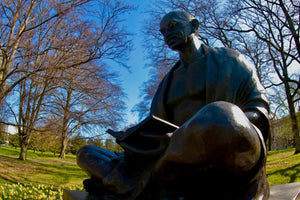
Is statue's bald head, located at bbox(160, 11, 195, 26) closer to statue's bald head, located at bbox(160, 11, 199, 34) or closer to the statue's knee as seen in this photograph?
statue's bald head, located at bbox(160, 11, 199, 34)

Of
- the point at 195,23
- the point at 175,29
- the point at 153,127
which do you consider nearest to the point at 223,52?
the point at 195,23

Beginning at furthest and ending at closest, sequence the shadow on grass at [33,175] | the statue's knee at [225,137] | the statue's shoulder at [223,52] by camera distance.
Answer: the shadow on grass at [33,175] < the statue's shoulder at [223,52] < the statue's knee at [225,137]

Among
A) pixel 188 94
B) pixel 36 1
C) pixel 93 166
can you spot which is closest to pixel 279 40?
pixel 36 1

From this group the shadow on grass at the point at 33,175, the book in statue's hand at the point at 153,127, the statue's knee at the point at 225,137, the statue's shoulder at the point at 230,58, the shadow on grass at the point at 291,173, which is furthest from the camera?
the shadow on grass at the point at 33,175

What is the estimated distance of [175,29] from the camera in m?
2.07

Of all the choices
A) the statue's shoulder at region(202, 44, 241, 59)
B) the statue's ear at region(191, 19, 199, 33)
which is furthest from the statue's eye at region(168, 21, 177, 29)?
the statue's shoulder at region(202, 44, 241, 59)

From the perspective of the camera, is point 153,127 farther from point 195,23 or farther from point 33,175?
point 33,175

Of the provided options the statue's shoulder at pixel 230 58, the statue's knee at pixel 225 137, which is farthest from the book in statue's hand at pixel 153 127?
the statue's shoulder at pixel 230 58

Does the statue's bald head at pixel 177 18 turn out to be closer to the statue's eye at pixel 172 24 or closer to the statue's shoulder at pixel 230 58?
the statue's eye at pixel 172 24

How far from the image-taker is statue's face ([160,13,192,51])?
207 centimetres

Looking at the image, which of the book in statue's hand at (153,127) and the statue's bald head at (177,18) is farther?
the statue's bald head at (177,18)

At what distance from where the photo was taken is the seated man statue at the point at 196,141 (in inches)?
41.6

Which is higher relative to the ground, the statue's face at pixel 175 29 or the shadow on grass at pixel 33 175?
the statue's face at pixel 175 29

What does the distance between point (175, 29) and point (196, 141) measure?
1.29 m
